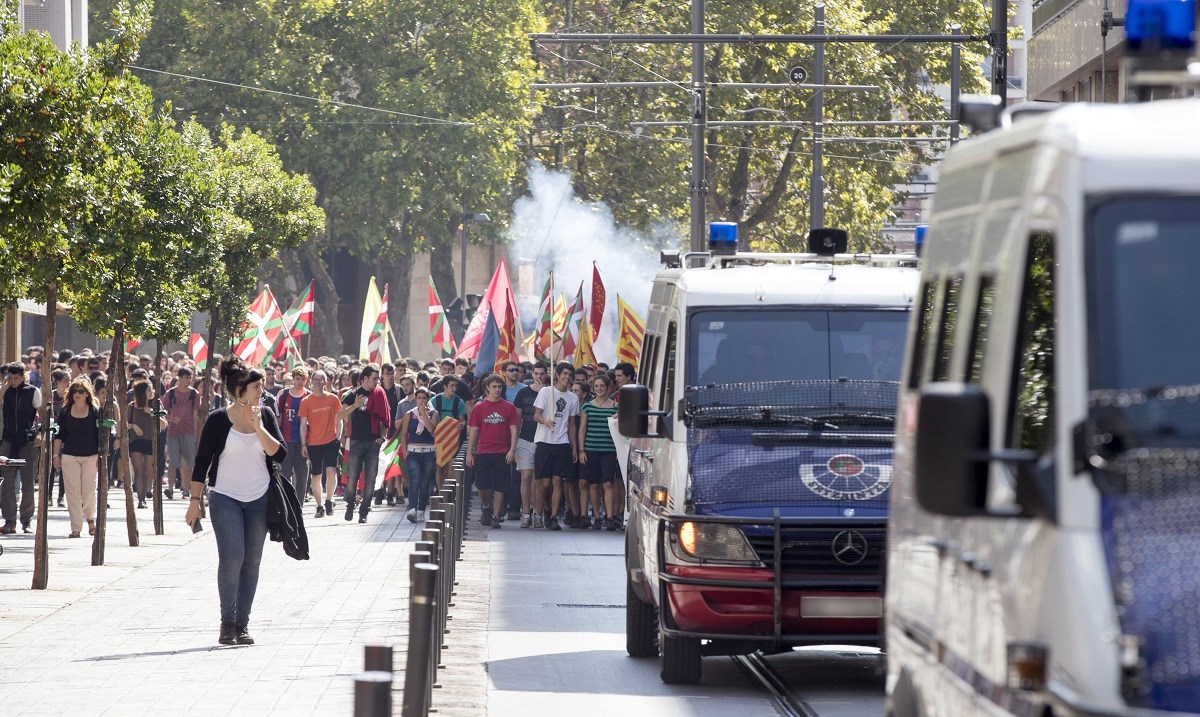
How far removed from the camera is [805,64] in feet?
153

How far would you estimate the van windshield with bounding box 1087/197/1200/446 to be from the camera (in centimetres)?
449

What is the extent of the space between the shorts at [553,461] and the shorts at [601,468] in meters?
0.27

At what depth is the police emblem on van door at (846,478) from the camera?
10.9 m

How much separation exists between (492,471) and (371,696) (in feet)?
63.6

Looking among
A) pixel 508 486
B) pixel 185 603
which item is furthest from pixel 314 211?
pixel 185 603

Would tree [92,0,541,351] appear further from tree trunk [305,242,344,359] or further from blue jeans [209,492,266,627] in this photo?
blue jeans [209,492,266,627]

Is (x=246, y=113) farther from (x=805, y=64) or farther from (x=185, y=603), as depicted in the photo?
(x=185, y=603)

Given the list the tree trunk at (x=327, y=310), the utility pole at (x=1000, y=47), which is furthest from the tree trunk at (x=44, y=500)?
the tree trunk at (x=327, y=310)

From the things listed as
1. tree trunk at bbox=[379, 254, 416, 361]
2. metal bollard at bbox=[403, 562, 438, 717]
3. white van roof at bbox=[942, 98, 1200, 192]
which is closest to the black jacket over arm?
metal bollard at bbox=[403, 562, 438, 717]

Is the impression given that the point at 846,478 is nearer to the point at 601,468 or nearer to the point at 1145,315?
the point at 1145,315

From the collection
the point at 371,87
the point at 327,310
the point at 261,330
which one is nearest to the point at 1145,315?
the point at 261,330

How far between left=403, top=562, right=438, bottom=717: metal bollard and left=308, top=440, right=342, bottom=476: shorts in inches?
697

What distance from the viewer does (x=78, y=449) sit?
72.4 feet

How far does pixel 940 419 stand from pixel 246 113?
53.8m
